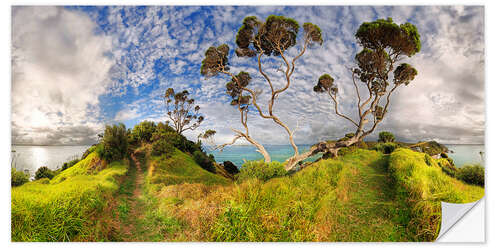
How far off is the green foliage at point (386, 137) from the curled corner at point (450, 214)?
205cm

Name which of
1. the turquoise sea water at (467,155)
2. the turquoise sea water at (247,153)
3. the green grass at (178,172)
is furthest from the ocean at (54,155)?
the turquoise sea water at (247,153)

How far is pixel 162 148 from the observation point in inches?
180

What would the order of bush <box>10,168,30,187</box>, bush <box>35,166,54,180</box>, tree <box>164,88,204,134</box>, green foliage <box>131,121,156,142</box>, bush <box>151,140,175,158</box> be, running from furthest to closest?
bush <box>151,140,175,158</box> → tree <box>164,88,204,134</box> → green foliage <box>131,121,156,142</box> → bush <box>35,166,54,180</box> → bush <box>10,168,30,187</box>

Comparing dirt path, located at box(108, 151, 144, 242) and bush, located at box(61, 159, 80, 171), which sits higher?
bush, located at box(61, 159, 80, 171)

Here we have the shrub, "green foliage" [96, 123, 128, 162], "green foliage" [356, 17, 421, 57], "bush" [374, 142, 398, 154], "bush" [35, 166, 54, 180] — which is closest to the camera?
"bush" [35, 166, 54, 180]

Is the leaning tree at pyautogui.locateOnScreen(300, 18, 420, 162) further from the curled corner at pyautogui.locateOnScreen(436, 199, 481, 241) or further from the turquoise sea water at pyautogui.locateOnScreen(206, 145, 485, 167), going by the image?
the curled corner at pyautogui.locateOnScreen(436, 199, 481, 241)

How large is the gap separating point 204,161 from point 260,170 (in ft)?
5.55

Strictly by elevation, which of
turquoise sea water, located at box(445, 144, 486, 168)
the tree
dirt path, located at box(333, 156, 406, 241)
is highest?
the tree

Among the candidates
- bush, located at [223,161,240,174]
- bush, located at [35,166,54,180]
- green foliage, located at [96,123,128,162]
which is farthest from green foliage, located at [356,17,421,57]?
bush, located at [35,166,54,180]

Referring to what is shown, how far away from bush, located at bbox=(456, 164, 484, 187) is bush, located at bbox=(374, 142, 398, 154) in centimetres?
210

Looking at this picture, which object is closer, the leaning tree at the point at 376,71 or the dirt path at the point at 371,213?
the dirt path at the point at 371,213

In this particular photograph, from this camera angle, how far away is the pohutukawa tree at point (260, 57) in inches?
181

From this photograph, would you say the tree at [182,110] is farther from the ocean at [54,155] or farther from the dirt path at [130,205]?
the ocean at [54,155]

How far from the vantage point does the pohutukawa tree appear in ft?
15.0
